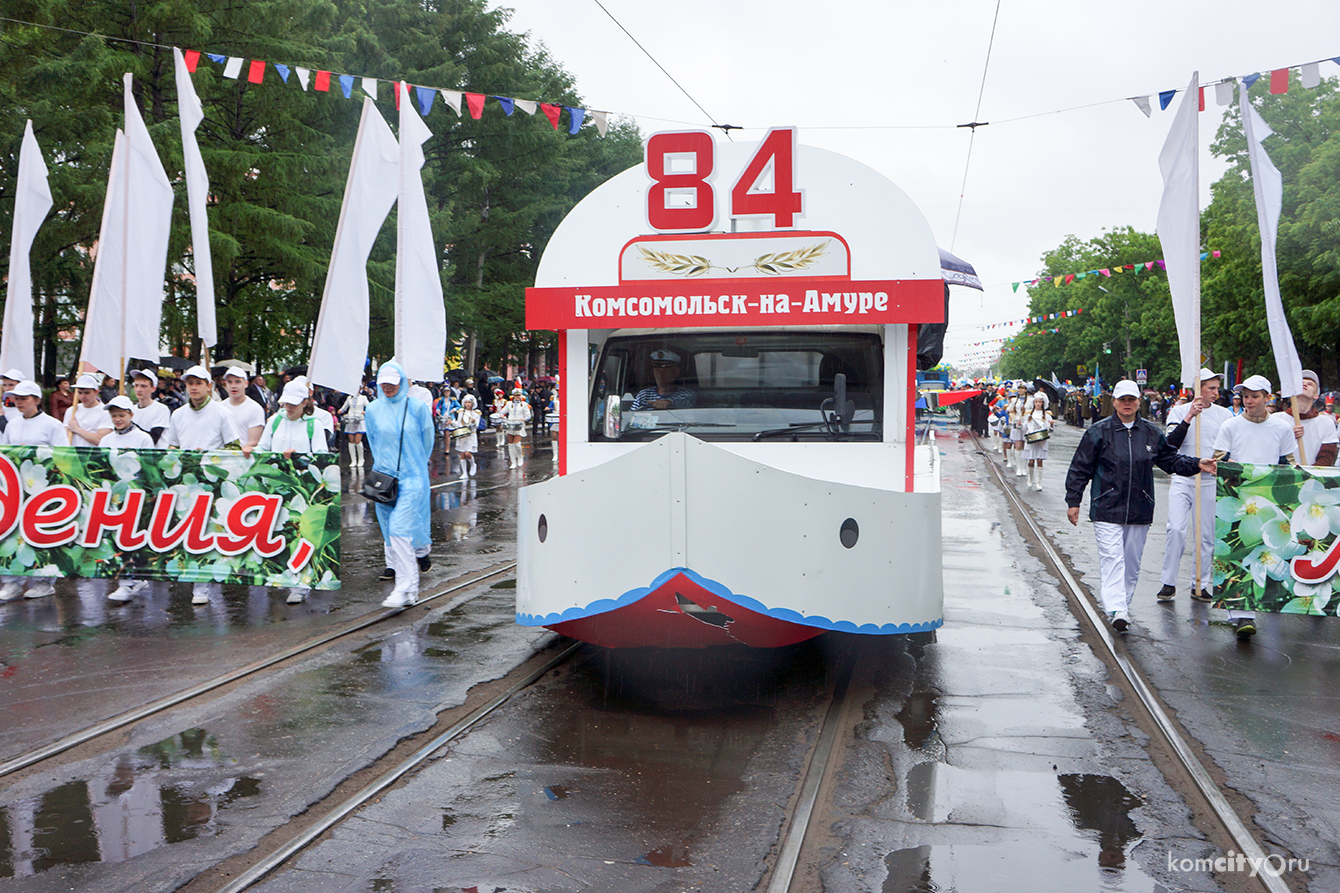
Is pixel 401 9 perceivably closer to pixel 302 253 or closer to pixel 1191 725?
pixel 302 253

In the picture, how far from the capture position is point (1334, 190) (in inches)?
1266

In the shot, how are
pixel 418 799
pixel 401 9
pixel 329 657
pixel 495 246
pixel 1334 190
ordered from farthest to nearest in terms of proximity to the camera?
1. pixel 495 246
2. pixel 401 9
3. pixel 1334 190
4. pixel 329 657
5. pixel 418 799

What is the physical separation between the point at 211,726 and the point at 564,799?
6.91 feet

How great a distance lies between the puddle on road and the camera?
13.8 ft

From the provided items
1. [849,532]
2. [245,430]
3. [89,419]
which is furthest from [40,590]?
[849,532]

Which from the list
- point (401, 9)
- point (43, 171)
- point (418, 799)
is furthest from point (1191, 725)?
point (401, 9)

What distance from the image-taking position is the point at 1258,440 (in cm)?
880

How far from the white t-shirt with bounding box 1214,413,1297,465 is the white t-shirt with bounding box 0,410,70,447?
9.52m

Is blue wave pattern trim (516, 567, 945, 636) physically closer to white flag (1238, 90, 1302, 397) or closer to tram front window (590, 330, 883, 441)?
tram front window (590, 330, 883, 441)

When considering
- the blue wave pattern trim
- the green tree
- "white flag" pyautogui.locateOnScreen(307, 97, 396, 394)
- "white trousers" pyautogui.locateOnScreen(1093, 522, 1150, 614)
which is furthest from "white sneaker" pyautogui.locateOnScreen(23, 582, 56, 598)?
the green tree

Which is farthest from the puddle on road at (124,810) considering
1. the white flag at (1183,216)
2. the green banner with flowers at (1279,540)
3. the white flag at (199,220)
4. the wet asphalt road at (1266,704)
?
the white flag at (1183,216)

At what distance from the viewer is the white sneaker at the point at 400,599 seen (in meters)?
8.71

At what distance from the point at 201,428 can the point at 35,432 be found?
5.01 ft

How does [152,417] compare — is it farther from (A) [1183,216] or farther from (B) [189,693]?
(A) [1183,216]
